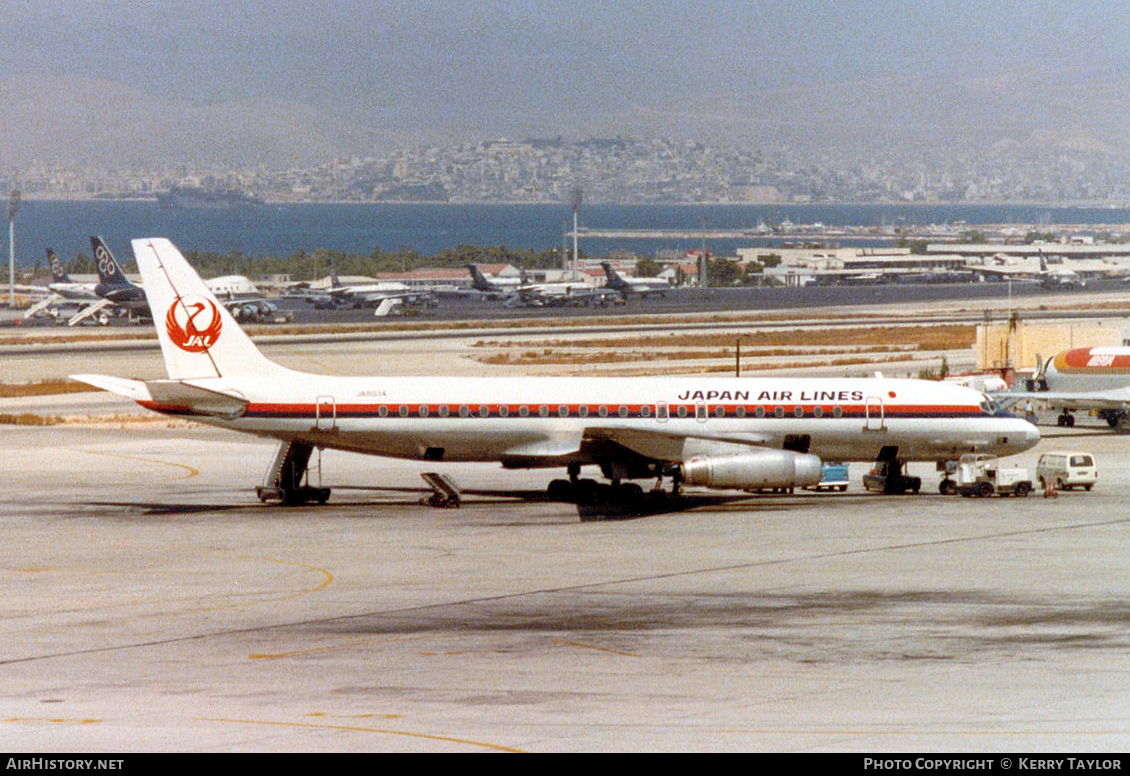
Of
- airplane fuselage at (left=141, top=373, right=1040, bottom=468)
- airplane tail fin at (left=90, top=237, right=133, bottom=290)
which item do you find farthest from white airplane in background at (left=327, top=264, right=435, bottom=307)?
airplane fuselage at (left=141, top=373, right=1040, bottom=468)

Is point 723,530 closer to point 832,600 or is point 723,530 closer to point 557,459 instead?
point 557,459

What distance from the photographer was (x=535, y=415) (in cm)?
4812

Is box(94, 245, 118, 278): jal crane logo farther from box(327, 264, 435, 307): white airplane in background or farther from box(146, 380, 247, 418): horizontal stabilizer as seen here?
box(146, 380, 247, 418): horizontal stabilizer

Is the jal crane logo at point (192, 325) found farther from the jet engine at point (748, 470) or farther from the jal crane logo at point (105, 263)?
the jal crane logo at point (105, 263)

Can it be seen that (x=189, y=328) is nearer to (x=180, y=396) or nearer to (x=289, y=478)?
(x=180, y=396)

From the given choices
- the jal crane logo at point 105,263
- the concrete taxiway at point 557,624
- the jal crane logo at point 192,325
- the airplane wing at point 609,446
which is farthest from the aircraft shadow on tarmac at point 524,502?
the jal crane logo at point 105,263

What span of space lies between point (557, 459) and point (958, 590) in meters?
17.2

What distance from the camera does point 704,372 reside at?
96.1 meters

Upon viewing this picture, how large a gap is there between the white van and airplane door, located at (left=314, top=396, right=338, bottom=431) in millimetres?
22995

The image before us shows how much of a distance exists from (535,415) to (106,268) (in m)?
112

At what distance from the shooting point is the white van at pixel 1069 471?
170 feet

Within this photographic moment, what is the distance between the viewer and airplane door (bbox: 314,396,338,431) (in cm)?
A: 4719

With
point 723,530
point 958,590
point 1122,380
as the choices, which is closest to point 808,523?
point 723,530

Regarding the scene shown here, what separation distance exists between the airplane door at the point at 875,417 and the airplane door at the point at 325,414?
16559 millimetres
